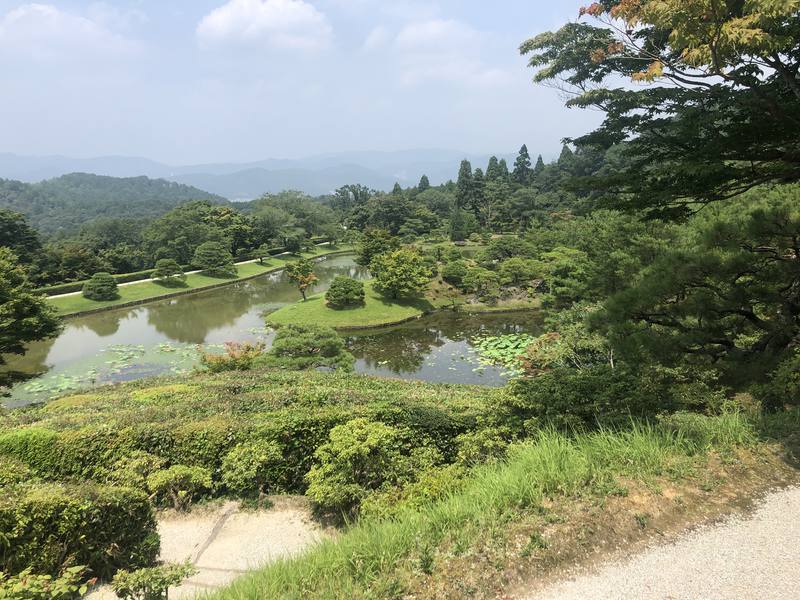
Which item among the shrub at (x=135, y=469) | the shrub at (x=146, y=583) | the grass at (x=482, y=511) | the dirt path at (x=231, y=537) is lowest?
the dirt path at (x=231, y=537)

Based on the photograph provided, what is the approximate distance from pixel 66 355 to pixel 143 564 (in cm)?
2396

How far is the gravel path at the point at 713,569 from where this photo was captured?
3006mm

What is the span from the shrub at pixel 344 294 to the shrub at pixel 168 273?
17.8 metres

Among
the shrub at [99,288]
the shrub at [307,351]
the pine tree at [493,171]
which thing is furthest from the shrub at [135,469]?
the pine tree at [493,171]

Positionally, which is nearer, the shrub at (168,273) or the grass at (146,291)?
the grass at (146,291)

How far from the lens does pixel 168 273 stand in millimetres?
38438

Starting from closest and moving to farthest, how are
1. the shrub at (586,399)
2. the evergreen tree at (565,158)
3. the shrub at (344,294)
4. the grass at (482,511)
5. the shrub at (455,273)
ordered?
the grass at (482,511) < the shrub at (586,399) < the shrub at (344,294) < the shrub at (455,273) < the evergreen tree at (565,158)

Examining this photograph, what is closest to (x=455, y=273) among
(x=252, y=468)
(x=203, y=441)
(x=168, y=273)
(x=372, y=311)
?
(x=372, y=311)

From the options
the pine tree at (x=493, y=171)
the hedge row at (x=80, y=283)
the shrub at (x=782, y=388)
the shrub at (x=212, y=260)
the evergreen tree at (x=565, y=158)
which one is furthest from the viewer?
the pine tree at (x=493, y=171)

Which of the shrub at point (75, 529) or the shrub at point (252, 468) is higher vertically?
the shrub at point (75, 529)

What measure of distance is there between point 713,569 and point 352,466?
394 cm

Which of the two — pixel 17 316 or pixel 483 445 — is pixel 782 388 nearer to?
pixel 483 445

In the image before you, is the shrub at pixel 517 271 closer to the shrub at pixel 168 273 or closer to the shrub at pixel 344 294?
the shrub at pixel 344 294

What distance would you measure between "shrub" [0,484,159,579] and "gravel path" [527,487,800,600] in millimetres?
4202
